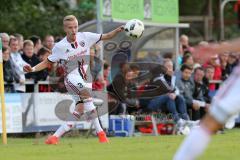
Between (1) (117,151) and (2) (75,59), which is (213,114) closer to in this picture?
(1) (117,151)

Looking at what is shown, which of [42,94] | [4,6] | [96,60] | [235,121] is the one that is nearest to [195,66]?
[235,121]

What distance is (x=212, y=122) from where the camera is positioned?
8352 millimetres

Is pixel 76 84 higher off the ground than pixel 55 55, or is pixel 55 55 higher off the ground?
pixel 55 55

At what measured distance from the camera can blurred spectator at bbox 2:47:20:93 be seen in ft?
61.7

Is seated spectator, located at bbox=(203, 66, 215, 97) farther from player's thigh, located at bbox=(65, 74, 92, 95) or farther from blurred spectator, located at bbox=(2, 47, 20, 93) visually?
player's thigh, located at bbox=(65, 74, 92, 95)

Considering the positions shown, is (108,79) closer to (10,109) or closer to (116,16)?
(116,16)

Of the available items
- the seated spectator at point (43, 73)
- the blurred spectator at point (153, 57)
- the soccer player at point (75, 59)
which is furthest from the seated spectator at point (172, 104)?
the soccer player at point (75, 59)

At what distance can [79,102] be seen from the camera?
15594 millimetres

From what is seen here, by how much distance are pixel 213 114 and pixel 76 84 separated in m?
7.29

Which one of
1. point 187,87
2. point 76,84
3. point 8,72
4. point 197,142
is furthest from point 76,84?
point 197,142

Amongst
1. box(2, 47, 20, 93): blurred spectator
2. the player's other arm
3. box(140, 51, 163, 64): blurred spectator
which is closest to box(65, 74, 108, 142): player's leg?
the player's other arm

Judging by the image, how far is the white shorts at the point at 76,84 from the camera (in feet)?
50.6

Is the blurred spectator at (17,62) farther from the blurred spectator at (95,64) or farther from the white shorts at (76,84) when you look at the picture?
the white shorts at (76,84)

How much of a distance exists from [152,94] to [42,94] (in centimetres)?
282
